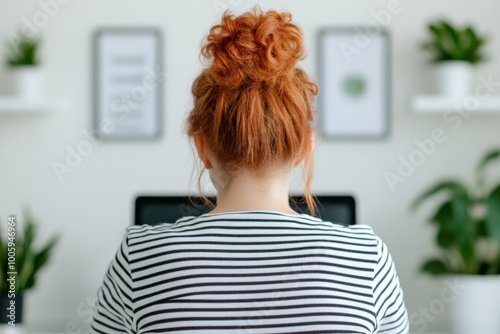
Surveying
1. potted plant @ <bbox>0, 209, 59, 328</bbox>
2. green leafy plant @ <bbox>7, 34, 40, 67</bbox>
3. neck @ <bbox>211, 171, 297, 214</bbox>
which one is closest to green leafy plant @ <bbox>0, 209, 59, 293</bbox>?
potted plant @ <bbox>0, 209, 59, 328</bbox>

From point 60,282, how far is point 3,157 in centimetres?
55

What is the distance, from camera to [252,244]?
104cm

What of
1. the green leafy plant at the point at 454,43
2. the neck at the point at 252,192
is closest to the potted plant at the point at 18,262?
the neck at the point at 252,192

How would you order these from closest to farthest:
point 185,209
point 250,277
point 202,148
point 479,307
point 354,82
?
point 250,277 → point 202,148 → point 185,209 → point 479,307 → point 354,82

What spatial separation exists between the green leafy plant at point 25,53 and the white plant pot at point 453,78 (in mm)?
1553

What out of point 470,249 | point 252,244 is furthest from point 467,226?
point 252,244

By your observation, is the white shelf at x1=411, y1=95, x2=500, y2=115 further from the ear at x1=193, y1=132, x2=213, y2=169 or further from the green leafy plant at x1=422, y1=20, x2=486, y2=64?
the ear at x1=193, y1=132, x2=213, y2=169

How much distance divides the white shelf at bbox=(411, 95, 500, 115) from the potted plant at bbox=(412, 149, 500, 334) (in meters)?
0.20

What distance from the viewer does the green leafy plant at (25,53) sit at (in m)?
2.92

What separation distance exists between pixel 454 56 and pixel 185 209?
5.16 ft

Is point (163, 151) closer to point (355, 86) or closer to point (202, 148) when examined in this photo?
point (355, 86)

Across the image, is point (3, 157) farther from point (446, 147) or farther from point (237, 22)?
point (237, 22)

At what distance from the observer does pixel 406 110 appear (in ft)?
9.81

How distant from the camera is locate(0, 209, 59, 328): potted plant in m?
2.50
